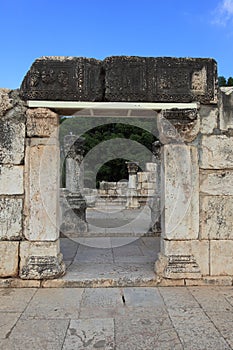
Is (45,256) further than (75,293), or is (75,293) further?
(45,256)

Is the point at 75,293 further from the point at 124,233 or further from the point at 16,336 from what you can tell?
the point at 124,233

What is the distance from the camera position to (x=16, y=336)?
8.13ft

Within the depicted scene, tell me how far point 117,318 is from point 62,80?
2.68 meters

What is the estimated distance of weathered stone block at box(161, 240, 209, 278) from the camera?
149 inches

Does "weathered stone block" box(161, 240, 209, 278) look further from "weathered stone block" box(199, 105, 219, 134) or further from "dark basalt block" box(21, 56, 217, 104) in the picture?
"dark basalt block" box(21, 56, 217, 104)

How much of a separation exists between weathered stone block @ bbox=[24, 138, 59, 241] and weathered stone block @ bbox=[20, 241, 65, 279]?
0.09 meters

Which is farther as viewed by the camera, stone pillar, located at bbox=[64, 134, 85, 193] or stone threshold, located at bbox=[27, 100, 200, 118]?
stone pillar, located at bbox=[64, 134, 85, 193]

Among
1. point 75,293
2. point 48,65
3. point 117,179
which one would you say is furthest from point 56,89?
point 117,179

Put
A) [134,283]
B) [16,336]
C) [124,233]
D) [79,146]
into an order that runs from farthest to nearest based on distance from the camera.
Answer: [79,146]
[124,233]
[134,283]
[16,336]

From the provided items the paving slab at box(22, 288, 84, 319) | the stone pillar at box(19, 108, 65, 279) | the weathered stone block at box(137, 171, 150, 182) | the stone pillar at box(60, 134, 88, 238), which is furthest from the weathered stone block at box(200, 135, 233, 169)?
the weathered stone block at box(137, 171, 150, 182)

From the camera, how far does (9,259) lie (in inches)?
147

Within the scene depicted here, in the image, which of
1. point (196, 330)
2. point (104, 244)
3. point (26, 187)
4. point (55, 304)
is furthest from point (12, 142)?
point (104, 244)

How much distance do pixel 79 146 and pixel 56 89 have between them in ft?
15.6

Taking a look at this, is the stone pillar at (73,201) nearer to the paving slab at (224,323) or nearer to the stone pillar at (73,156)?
the stone pillar at (73,156)
